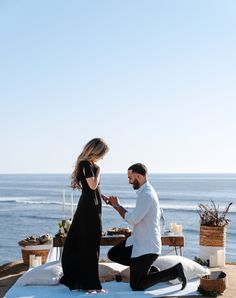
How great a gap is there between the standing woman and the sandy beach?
961mm

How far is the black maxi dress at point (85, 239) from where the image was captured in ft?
18.0

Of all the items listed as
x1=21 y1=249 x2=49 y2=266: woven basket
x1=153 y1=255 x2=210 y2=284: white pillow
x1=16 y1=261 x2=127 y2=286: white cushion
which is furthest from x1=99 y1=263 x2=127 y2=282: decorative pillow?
x1=21 y1=249 x2=49 y2=266: woven basket

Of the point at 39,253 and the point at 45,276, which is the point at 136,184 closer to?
the point at 45,276

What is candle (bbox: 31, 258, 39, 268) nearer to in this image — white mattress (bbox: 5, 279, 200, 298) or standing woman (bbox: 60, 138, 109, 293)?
white mattress (bbox: 5, 279, 200, 298)

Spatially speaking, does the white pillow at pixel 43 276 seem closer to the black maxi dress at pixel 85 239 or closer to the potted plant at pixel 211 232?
the black maxi dress at pixel 85 239

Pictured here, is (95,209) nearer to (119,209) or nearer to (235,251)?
(119,209)

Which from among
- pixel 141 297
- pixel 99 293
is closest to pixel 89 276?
pixel 99 293

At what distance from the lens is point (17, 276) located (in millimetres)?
7238

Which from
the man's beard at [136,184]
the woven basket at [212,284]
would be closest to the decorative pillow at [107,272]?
the woven basket at [212,284]

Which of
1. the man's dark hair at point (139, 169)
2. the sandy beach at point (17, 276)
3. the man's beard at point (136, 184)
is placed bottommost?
the sandy beach at point (17, 276)

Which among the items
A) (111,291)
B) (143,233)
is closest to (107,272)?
(111,291)

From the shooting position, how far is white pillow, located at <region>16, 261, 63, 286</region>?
19.4 feet

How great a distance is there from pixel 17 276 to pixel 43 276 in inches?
56.1

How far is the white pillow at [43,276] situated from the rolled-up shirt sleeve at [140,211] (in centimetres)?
112
